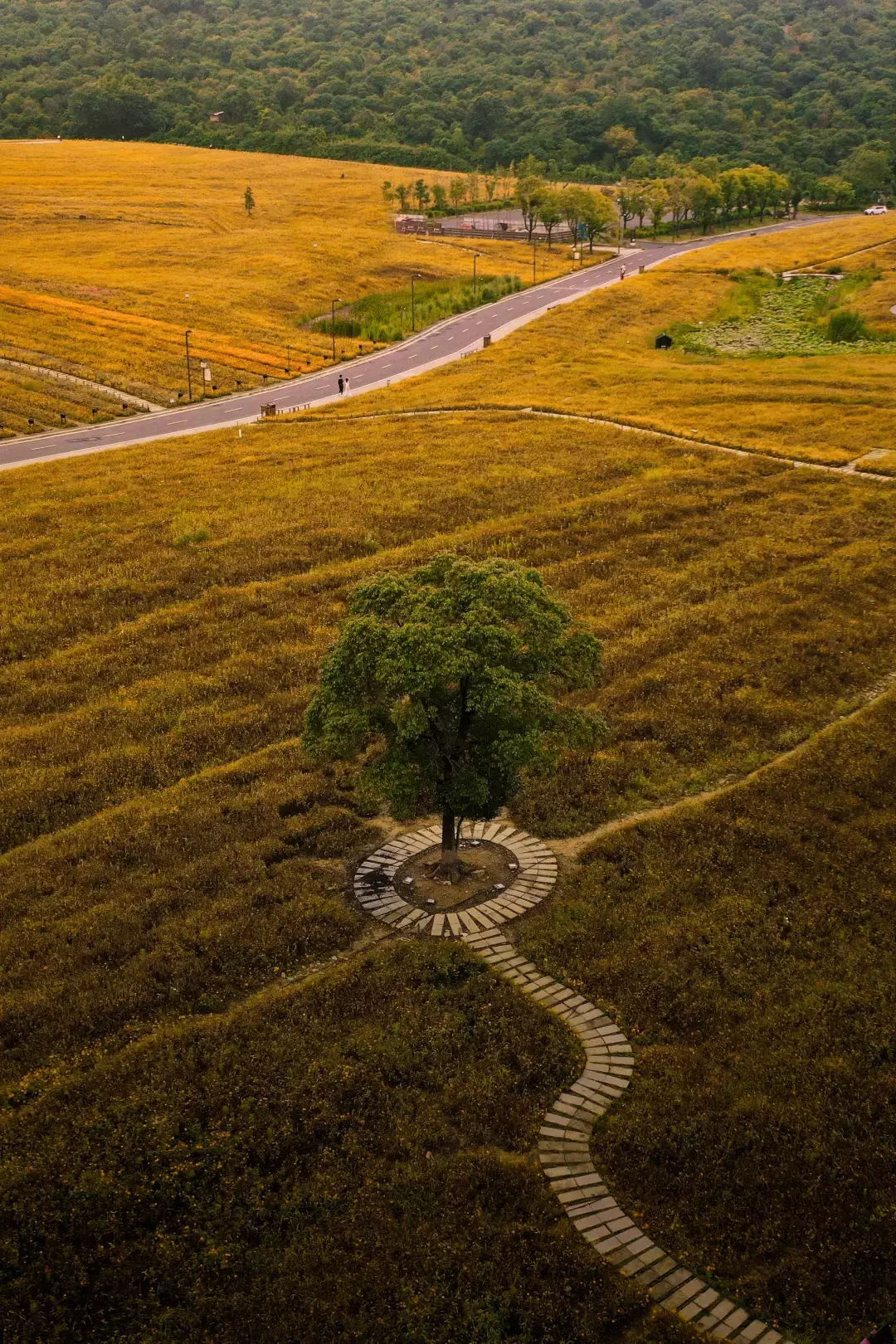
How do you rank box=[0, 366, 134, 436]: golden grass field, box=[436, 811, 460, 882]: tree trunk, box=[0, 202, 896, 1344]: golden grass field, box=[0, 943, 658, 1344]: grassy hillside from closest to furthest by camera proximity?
box=[0, 943, 658, 1344]: grassy hillside
box=[0, 202, 896, 1344]: golden grass field
box=[436, 811, 460, 882]: tree trunk
box=[0, 366, 134, 436]: golden grass field

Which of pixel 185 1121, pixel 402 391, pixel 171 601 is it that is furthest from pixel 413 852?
pixel 402 391

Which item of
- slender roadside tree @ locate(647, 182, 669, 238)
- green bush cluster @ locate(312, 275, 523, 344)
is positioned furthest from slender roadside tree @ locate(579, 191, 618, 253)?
green bush cluster @ locate(312, 275, 523, 344)

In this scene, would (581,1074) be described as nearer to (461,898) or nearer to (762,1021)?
(762,1021)

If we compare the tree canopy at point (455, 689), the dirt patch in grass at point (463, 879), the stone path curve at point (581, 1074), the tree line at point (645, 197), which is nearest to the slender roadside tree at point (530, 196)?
the tree line at point (645, 197)

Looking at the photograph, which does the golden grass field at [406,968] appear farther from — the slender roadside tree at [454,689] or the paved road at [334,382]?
the paved road at [334,382]

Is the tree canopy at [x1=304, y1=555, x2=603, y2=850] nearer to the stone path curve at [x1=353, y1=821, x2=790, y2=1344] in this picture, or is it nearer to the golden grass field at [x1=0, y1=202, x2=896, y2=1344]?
the stone path curve at [x1=353, y1=821, x2=790, y2=1344]
